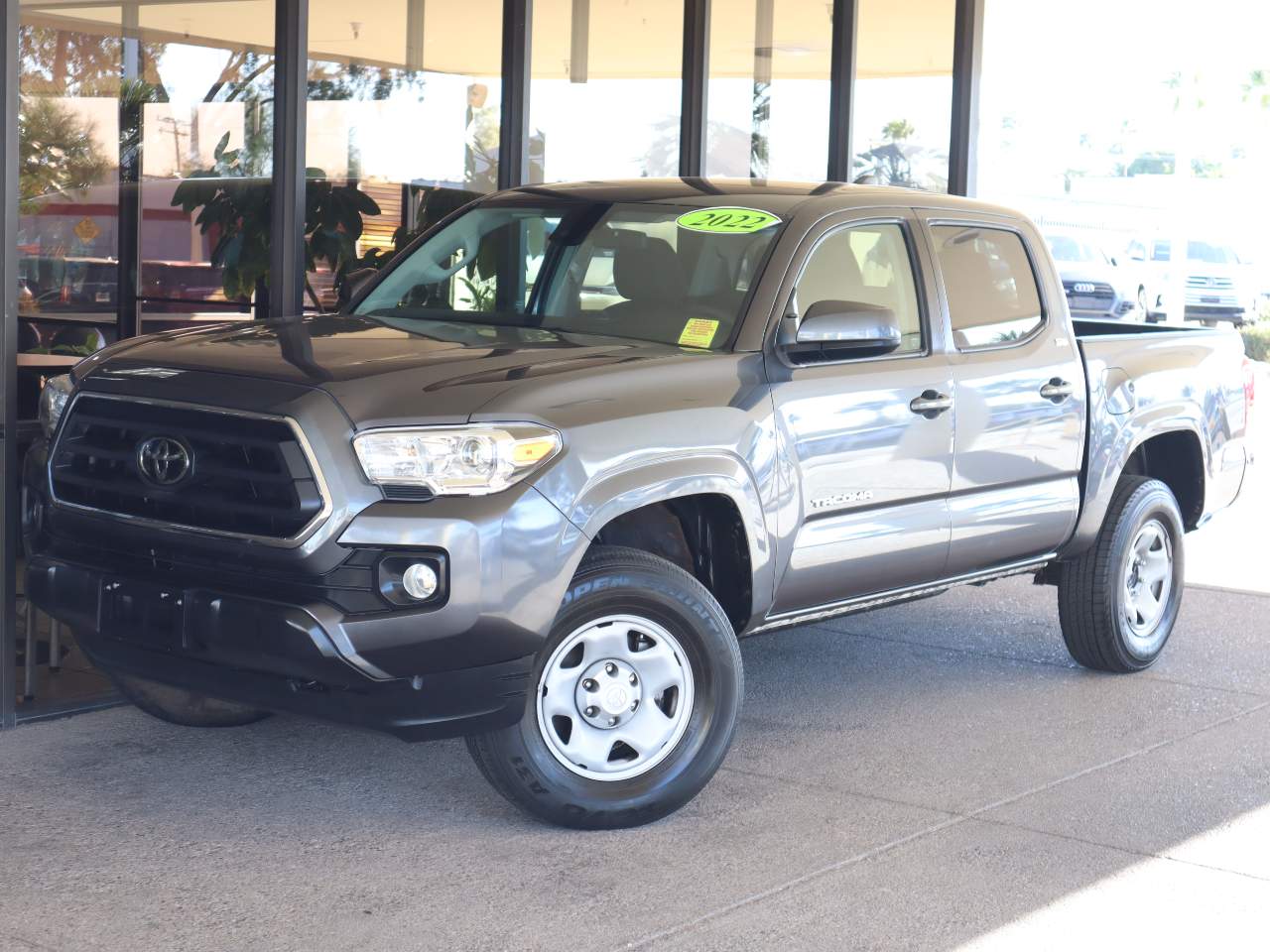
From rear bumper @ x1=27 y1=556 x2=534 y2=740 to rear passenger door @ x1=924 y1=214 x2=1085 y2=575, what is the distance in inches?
86.6

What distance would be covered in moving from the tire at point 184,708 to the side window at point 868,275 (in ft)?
7.89

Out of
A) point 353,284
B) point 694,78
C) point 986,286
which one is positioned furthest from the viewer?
point 694,78

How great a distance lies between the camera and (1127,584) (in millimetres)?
7199

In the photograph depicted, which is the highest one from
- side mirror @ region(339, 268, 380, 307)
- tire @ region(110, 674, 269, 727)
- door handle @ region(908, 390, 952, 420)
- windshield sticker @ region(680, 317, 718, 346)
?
side mirror @ region(339, 268, 380, 307)

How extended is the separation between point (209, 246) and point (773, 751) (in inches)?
140

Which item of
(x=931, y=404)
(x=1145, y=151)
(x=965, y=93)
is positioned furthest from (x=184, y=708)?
(x=1145, y=151)

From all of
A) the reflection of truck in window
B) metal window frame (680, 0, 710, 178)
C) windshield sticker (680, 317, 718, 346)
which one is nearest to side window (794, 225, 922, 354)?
windshield sticker (680, 317, 718, 346)

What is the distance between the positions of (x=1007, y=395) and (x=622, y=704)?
84.3 inches

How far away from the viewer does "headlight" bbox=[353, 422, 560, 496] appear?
4.41 meters

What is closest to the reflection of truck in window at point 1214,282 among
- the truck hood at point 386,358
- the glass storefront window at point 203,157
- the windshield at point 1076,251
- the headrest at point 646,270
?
the windshield at point 1076,251

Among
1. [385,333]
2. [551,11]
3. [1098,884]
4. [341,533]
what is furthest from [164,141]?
[1098,884]

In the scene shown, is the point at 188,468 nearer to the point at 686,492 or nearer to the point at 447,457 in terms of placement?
the point at 447,457

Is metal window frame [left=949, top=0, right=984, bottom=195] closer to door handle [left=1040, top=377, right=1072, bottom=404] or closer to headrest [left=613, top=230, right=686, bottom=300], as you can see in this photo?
door handle [left=1040, top=377, right=1072, bottom=404]

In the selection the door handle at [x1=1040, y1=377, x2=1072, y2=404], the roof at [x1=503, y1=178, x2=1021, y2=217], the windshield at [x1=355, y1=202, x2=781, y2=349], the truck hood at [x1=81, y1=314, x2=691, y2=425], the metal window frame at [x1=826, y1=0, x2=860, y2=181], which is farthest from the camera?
the metal window frame at [x1=826, y1=0, x2=860, y2=181]
